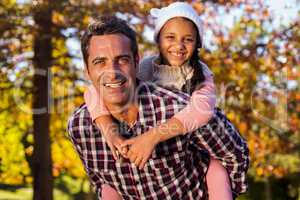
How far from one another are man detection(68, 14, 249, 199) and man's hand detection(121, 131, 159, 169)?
0.11 meters

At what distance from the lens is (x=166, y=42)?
2.76m

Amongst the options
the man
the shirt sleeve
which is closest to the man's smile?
the man

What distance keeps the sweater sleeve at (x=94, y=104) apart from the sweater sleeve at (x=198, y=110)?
0.30m

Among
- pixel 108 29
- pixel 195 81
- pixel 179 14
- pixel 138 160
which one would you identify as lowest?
pixel 138 160

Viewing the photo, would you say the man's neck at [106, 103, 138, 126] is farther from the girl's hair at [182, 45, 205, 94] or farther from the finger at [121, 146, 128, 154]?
the girl's hair at [182, 45, 205, 94]

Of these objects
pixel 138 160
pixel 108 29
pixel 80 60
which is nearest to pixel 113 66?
pixel 108 29

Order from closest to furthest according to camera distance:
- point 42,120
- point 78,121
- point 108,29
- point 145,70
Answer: point 108,29 → point 78,121 → point 145,70 → point 42,120

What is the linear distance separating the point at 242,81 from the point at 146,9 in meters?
1.98

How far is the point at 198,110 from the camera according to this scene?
2.21 meters

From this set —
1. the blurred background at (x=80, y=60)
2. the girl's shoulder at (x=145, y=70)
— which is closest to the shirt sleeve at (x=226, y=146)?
the girl's shoulder at (x=145, y=70)

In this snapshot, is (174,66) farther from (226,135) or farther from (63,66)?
(63,66)

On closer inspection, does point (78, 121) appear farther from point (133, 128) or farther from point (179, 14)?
point (179, 14)

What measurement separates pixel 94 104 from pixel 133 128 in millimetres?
214

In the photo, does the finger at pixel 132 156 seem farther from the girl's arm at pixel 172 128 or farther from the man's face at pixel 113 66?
the man's face at pixel 113 66
